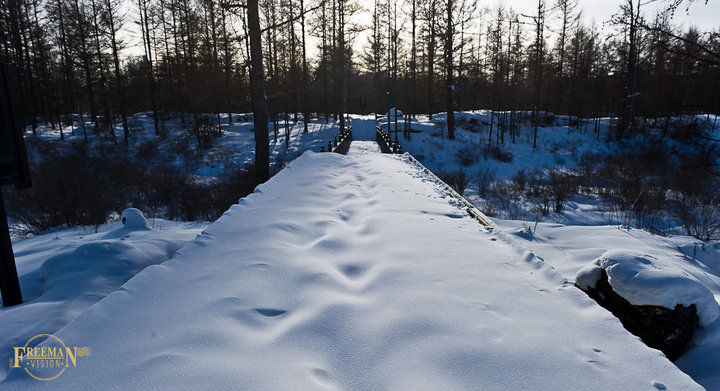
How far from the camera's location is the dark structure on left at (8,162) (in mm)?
3445

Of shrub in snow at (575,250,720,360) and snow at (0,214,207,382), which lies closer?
snow at (0,214,207,382)

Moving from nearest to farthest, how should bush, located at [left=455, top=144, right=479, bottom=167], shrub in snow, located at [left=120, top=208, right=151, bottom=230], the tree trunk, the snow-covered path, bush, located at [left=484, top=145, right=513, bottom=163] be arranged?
1. the snow-covered path
2. shrub in snow, located at [left=120, top=208, right=151, bottom=230]
3. the tree trunk
4. bush, located at [left=455, top=144, right=479, bottom=167]
5. bush, located at [left=484, top=145, right=513, bottom=163]

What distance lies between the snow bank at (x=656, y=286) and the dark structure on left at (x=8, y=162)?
5.89m

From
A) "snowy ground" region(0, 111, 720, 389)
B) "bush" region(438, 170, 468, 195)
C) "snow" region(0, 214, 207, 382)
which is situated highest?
"snowy ground" region(0, 111, 720, 389)

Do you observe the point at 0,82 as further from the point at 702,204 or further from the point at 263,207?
the point at 702,204

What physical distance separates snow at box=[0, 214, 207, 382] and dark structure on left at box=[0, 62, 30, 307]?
205 millimetres

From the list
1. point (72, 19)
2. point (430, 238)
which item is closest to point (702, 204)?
point (430, 238)

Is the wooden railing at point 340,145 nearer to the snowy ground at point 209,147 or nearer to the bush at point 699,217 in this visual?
the snowy ground at point 209,147

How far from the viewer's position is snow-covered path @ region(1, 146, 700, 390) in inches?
73.6

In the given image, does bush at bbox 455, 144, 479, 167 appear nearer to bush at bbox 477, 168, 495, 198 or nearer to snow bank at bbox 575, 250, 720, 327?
bush at bbox 477, 168, 495, 198

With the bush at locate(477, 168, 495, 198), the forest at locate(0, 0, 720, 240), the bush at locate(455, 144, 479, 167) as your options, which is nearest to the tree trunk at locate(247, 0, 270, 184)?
the forest at locate(0, 0, 720, 240)

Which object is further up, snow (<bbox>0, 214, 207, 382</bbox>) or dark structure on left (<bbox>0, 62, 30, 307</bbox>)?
dark structure on left (<bbox>0, 62, 30, 307</bbox>)

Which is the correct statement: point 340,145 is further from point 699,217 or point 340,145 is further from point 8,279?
point 699,217

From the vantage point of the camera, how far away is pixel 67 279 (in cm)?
363
